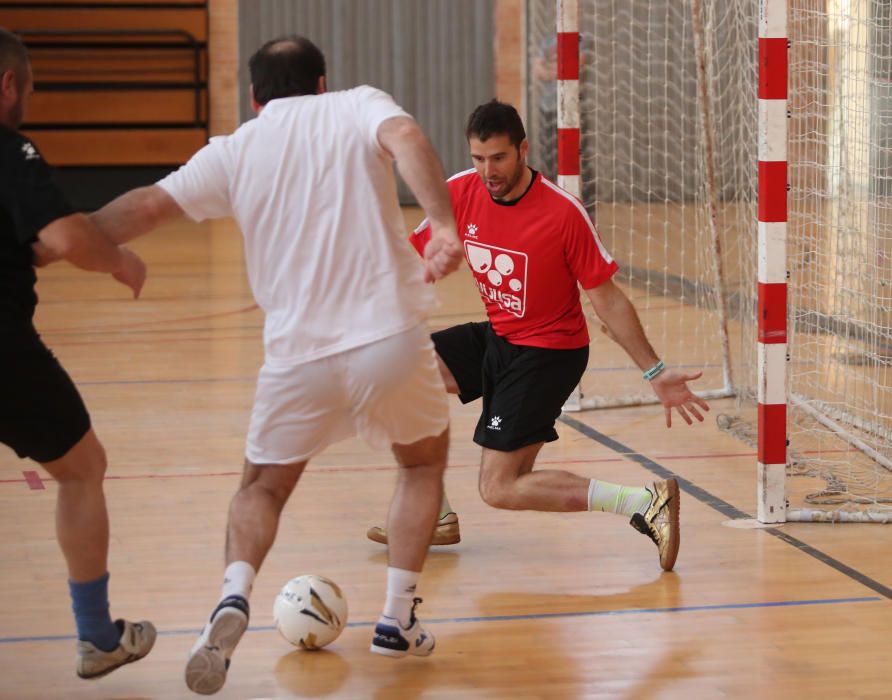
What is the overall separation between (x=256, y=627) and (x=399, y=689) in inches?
22.6

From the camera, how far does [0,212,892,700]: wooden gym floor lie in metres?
3.30

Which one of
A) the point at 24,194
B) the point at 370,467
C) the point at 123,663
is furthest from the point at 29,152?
the point at 370,467

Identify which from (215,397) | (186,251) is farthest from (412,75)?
(215,397)

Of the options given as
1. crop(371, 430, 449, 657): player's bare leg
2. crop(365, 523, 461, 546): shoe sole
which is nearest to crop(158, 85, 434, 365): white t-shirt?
crop(371, 430, 449, 657): player's bare leg

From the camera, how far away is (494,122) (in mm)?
3953

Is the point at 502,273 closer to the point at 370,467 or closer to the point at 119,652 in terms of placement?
the point at 370,467

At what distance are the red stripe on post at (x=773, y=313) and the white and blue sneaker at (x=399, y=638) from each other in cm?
167

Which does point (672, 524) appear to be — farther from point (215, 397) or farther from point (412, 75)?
point (412, 75)

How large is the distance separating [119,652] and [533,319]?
1.71m

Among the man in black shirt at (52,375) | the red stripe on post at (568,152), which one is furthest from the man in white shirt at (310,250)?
the red stripe on post at (568,152)

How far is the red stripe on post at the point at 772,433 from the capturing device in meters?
4.46

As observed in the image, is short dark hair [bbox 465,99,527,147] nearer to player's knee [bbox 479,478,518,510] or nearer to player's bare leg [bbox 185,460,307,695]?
player's knee [bbox 479,478,518,510]

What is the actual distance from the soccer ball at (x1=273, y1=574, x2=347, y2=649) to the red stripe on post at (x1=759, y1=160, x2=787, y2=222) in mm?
1918

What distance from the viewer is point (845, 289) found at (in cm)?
573
